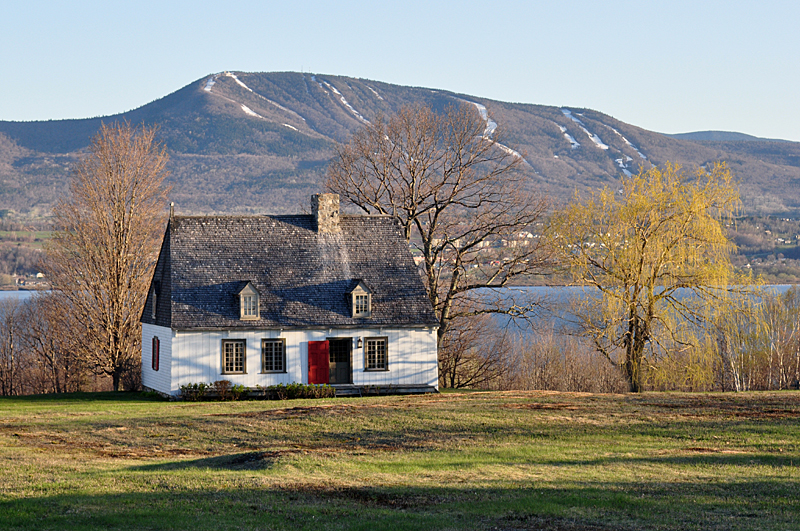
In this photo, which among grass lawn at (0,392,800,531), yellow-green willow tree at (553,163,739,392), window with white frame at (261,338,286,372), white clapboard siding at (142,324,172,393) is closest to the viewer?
grass lawn at (0,392,800,531)

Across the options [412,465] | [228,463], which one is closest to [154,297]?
[228,463]

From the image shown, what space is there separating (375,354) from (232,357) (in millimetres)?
5789

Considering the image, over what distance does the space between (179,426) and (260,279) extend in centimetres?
1198

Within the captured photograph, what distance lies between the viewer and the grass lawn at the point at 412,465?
1173 centimetres

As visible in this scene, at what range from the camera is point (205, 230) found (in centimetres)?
3541

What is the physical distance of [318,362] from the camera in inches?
1304

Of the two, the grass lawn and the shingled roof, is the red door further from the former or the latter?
the grass lawn

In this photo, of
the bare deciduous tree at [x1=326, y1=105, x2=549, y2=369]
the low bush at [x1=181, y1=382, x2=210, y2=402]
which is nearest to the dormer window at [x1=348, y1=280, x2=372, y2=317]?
the low bush at [x1=181, y1=382, x2=210, y2=402]

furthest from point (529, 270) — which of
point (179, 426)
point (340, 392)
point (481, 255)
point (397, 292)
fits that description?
point (179, 426)

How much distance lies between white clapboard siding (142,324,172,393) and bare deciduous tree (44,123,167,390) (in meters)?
4.42

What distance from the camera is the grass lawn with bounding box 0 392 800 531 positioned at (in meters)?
11.7

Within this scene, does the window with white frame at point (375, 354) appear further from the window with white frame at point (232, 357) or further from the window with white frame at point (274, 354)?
the window with white frame at point (232, 357)

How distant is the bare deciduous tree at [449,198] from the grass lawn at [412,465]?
45.4 feet

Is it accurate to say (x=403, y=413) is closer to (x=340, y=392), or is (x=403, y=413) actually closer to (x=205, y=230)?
(x=340, y=392)
